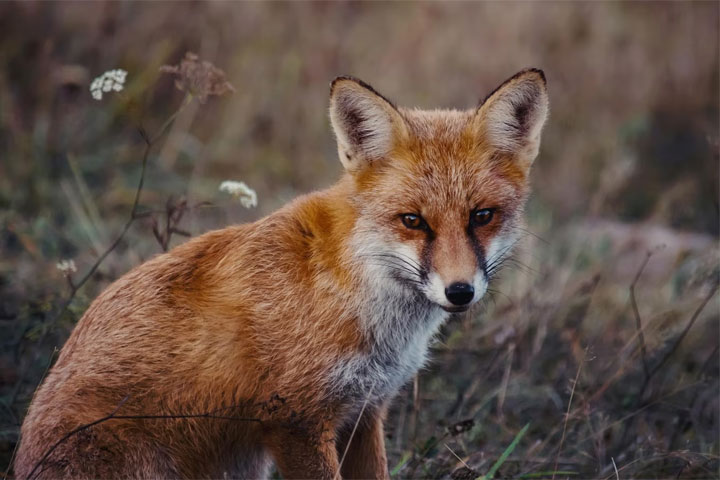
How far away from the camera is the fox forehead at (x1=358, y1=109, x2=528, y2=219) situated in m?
4.04

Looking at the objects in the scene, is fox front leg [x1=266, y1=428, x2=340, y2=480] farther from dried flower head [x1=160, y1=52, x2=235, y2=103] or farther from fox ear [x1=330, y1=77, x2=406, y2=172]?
dried flower head [x1=160, y1=52, x2=235, y2=103]

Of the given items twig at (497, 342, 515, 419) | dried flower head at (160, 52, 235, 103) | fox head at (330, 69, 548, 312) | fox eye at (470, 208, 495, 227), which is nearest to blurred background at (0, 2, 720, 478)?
twig at (497, 342, 515, 419)

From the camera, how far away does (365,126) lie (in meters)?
4.23

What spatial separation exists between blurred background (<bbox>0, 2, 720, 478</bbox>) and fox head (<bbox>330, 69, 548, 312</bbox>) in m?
0.77

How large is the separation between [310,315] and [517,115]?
1433mm

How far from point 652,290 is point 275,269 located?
505 cm

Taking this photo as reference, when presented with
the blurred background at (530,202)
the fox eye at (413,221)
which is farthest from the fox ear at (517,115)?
the blurred background at (530,202)

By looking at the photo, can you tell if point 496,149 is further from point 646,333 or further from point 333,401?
point 646,333

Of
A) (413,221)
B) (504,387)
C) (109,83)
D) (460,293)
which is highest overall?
(109,83)

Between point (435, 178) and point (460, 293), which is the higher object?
point (435, 178)

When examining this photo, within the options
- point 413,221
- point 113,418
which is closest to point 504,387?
point 413,221

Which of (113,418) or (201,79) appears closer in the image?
(113,418)

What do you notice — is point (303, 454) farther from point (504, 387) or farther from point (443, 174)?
point (504, 387)

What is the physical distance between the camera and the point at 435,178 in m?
4.10
